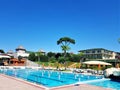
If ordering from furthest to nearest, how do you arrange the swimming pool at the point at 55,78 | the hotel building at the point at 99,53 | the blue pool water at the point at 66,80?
1. the hotel building at the point at 99,53
2. the swimming pool at the point at 55,78
3. the blue pool water at the point at 66,80

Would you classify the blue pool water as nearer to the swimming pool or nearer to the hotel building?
the swimming pool

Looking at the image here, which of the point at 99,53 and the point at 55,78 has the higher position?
the point at 99,53

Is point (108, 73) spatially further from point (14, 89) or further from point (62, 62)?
point (62, 62)

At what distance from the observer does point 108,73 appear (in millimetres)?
21797

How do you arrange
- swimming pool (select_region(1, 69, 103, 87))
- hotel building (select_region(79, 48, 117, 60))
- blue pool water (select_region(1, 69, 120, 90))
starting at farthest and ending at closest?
hotel building (select_region(79, 48, 117, 60)) → swimming pool (select_region(1, 69, 103, 87)) → blue pool water (select_region(1, 69, 120, 90))

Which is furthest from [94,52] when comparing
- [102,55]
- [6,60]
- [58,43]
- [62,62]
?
[6,60]

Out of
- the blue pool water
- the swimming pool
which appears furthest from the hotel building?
the blue pool water

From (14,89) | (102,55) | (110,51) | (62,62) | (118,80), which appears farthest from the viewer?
(110,51)

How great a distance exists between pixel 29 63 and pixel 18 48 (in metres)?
37.6

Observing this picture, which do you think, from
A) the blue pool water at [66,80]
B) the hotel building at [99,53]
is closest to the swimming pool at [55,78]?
the blue pool water at [66,80]

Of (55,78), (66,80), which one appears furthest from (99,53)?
(66,80)

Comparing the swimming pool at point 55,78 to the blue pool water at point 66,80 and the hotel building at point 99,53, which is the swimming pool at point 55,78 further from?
the hotel building at point 99,53

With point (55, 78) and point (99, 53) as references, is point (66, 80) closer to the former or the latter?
point (55, 78)

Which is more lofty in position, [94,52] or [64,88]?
[94,52]
